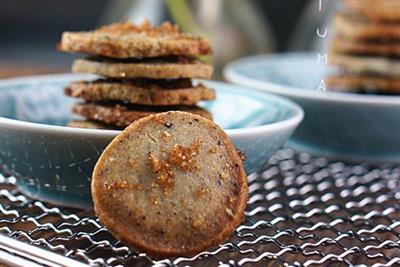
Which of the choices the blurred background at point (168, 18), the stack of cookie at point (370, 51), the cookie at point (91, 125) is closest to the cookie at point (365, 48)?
the stack of cookie at point (370, 51)

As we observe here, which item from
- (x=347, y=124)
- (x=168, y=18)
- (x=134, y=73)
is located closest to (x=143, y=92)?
(x=134, y=73)

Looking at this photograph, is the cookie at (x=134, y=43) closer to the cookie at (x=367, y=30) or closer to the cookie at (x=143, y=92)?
the cookie at (x=143, y=92)

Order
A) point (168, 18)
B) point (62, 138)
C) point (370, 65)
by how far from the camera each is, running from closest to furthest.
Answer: point (62, 138), point (370, 65), point (168, 18)

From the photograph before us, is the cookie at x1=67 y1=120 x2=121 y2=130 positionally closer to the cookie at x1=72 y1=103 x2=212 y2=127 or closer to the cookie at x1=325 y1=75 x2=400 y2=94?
the cookie at x1=72 y1=103 x2=212 y2=127

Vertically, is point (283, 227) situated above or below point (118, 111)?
below

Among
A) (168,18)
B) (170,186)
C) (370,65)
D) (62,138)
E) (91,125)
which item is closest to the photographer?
(170,186)

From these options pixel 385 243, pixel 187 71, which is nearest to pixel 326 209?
pixel 385 243

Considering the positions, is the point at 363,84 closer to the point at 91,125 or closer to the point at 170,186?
the point at 91,125

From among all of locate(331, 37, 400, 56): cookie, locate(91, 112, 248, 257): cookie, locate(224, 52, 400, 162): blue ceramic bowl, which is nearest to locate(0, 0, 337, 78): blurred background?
locate(331, 37, 400, 56): cookie
